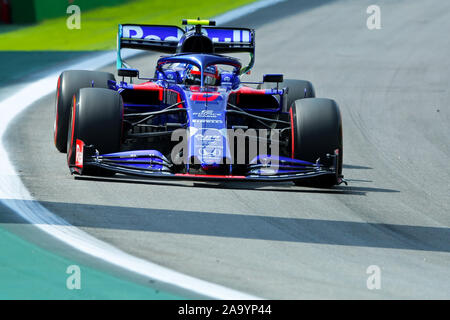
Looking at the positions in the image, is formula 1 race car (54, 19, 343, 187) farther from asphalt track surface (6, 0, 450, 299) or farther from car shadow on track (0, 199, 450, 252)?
car shadow on track (0, 199, 450, 252)

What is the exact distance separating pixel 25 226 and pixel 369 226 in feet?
9.30

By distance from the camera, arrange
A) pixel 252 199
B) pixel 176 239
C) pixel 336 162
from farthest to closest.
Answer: pixel 336 162, pixel 252 199, pixel 176 239

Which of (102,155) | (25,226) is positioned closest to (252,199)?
(102,155)

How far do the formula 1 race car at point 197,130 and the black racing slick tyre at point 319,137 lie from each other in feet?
0.03

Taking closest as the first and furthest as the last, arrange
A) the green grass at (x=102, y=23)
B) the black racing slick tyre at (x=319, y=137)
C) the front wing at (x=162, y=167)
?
the front wing at (x=162, y=167), the black racing slick tyre at (x=319, y=137), the green grass at (x=102, y=23)

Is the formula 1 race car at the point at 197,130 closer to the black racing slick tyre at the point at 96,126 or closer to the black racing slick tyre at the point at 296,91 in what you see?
the black racing slick tyre at the point at 96,126

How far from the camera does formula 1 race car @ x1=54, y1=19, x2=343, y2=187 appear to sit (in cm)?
907

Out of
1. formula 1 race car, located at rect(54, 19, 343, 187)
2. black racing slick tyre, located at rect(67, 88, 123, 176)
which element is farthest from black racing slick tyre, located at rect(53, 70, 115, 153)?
black racing slick tyre, located at rect(67, 88, 123, 176)

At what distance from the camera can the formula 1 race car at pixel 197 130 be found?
9070mm

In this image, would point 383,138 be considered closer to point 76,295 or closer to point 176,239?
point 176,239

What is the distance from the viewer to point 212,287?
5.77 meters

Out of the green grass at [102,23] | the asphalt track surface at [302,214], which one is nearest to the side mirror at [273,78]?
the asphalt track surface at [302,214]

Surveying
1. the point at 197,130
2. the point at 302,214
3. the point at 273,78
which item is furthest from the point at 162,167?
the point at 273,78

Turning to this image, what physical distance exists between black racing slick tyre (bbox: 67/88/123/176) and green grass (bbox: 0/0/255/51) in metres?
12.5
